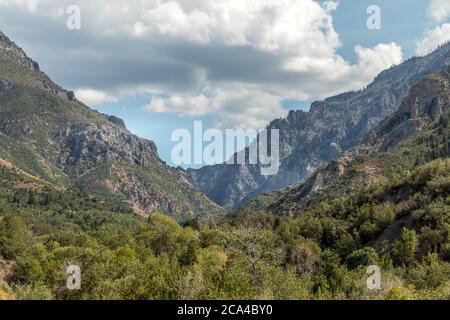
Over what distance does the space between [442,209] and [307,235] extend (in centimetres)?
4136

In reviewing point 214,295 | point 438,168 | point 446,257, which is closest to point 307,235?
point 438,168

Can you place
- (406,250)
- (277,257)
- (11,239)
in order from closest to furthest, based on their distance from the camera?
(406,250) < (277,257) < (11,239)

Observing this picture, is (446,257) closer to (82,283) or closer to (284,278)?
(284,278)

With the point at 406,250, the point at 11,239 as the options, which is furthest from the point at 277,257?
the point at 11,239

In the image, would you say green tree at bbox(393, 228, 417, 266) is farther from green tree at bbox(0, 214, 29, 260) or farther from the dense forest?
green tree at bbox(0, 214, 29, 260)

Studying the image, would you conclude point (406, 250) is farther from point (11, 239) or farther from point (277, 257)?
point (11, 239)

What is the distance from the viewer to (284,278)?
64750 mm

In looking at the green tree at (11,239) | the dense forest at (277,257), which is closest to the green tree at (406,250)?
the dense forest at (277,257)

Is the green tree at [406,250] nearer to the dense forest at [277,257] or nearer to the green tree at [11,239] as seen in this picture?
the dense forest at [277,257]

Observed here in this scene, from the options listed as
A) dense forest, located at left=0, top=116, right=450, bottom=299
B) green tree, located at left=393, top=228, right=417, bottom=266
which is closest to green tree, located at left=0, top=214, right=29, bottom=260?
dense forest, located at left=0, top=116, right=450, bottom=299

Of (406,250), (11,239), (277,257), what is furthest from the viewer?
(11,239)

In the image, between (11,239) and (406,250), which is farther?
(11,239)

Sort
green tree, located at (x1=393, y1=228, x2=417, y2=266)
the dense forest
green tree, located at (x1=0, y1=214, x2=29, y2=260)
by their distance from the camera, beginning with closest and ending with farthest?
the dense forest → green tree, located at (x1=393, y1=228, x2=417, y2=266) → green tree, located at (x1=0, y1=214, x2=29, y2=260)
